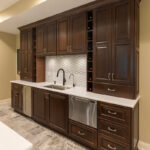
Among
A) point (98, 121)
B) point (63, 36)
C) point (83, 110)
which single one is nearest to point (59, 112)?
point (83, 110)

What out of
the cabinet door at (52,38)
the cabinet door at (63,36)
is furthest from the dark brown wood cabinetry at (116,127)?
the cabinet door at (52,38)

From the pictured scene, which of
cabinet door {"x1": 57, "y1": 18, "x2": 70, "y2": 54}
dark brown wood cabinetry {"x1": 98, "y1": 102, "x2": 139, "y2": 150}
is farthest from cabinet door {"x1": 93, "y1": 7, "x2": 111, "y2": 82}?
cabinet door {"x1": 57, "y1": 18, "x2": 70, "y2": 54}

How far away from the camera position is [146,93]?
86.1 inches

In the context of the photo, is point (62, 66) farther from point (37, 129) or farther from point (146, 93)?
point (146, 93)

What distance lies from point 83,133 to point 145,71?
1.58 meters

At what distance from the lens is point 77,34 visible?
2.68 m

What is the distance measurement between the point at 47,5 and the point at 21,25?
5.86ft

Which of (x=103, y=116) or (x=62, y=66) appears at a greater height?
(x=62, y=66)

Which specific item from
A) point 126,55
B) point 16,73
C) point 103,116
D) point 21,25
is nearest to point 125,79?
point 126,55

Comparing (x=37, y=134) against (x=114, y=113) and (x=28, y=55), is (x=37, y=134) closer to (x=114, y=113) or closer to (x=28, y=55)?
(x=114, y=113)

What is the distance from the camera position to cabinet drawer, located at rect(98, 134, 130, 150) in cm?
180

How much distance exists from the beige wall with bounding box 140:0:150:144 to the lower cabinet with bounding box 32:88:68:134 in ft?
4.72

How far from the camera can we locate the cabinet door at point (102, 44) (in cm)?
220

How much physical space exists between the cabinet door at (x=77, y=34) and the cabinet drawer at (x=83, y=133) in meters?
1.51
